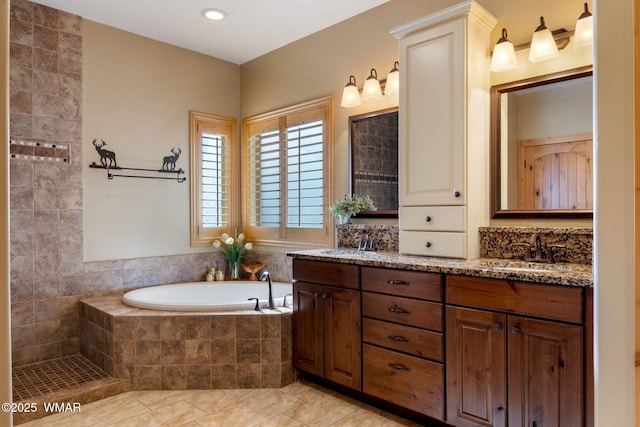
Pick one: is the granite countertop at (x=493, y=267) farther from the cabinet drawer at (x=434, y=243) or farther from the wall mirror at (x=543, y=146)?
the wall mirror at (x=543, y=146)

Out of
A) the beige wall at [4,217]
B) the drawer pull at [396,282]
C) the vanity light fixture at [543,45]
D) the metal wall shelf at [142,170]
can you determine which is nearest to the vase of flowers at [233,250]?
the metal wall shelf at [142,170]

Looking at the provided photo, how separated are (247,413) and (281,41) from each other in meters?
3.08

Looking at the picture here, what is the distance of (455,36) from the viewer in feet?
7.96

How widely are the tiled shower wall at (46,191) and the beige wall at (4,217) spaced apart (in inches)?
122

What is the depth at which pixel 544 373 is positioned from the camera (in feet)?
6.00

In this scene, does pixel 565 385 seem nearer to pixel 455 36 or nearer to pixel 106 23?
pixel 455 36

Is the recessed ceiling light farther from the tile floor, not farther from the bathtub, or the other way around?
the tile floor

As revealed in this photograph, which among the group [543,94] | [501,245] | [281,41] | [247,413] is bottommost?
[247,413]

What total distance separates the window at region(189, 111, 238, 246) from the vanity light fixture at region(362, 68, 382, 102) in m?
1.77

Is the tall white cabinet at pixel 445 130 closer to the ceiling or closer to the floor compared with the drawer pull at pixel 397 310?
closer to the ceiling

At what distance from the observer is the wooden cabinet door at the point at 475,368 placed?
6.43 ft

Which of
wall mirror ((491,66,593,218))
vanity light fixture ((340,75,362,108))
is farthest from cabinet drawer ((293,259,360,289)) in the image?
vanity light fixture ((340,75,362,108))

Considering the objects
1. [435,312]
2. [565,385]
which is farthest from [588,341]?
[435,312]

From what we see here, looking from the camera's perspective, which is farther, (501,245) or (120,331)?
(120,331)
